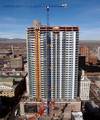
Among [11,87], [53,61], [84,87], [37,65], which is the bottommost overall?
[11,87]

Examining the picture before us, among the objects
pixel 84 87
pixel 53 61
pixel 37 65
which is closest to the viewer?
pixel 53 61

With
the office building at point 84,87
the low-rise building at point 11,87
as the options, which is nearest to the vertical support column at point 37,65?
the low-rise building at point 11,87

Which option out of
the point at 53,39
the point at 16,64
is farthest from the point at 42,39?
the point at 16,64

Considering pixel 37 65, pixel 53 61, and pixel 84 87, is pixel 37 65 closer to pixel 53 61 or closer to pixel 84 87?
pixel 53 61

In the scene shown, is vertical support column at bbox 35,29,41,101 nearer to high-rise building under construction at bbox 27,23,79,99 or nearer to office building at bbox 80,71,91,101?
high-rise building under construction at bbox 27,23,79,99

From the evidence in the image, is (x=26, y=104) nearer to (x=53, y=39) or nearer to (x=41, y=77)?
(x=41, y=77)

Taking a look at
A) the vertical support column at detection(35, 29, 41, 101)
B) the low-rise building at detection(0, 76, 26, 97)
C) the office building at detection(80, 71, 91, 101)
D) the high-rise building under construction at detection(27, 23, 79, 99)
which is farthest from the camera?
the low-rise building at detection(0, 76, 26, 97)

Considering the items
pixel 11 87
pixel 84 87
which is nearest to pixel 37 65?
pixel 11 87

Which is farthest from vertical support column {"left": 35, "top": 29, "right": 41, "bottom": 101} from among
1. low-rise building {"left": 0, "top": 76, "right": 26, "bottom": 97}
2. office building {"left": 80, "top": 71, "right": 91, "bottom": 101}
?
office building {"left": 80, "top": 71, "right": 91, "bottom": 101}

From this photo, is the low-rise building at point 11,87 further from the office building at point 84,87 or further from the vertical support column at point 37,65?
the office building at point 84,87
